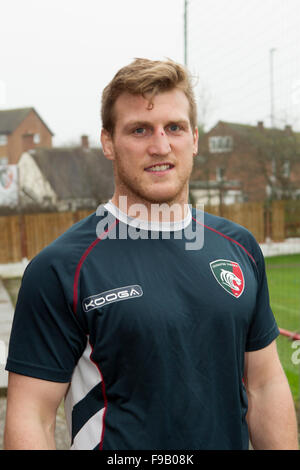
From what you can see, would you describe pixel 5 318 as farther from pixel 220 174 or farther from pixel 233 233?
pixel 220 174

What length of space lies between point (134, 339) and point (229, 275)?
0.39 metres

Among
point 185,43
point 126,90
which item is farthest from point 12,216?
point 126,90

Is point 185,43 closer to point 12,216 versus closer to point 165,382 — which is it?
point 165,382

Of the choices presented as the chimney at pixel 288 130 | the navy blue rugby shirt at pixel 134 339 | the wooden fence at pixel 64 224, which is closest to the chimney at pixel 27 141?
the wooden fence at pixel 64 224

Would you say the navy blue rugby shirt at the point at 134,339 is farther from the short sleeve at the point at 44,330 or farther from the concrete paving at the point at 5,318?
the concrete paving at the point at 5,318

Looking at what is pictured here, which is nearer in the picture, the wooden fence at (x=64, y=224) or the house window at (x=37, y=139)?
→ the wooden fence at (x=64, y=224)

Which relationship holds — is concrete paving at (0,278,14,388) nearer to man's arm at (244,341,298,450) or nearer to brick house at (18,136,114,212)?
man's arm at (244,341,298,450)

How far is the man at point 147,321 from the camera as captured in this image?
4.24 feet

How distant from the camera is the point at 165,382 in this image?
1315 mm

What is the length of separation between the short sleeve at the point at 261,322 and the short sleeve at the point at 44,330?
22.6 inches

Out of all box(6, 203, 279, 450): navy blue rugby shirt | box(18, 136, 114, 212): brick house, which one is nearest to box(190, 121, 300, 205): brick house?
box(18, 136, 114, 212): brick house

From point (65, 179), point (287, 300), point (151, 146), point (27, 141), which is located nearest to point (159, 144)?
point (151, 146)

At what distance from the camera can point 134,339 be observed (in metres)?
1.29

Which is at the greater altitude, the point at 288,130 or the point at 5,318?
the point at 288,130
